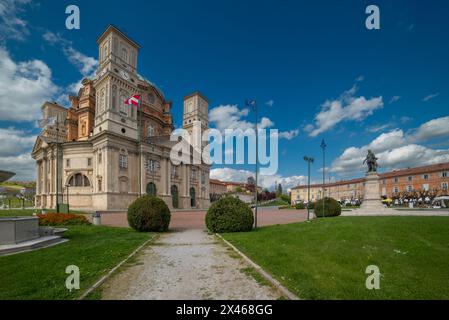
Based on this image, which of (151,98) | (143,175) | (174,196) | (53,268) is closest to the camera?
(53,268)

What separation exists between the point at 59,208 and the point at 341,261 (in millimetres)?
26656

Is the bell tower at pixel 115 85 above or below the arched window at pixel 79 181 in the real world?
above

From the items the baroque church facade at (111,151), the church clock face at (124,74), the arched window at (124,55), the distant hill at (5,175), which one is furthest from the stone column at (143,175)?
the distant hill at (5,175)

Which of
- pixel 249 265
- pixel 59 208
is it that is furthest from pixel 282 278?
pixel 59 208

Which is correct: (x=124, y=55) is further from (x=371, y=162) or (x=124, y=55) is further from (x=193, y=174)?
(x=371, y=162)

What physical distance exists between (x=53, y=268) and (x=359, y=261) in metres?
8.60

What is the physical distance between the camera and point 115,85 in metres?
39.5

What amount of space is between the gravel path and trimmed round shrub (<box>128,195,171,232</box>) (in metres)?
6.35

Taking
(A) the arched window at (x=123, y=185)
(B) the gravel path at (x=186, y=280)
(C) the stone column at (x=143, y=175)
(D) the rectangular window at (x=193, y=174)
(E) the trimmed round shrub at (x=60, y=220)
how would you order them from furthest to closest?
Result: 1. (D) the rectangular window at (x=193, y=174)
2. (C) the stone column at (x=143, y=175)
3. (A) the arched window at (x=123, y=185)
4. (E) the trimmed round shrub at (x=60, y=220)
5. (B) the gravel path at (x=186, y=280)

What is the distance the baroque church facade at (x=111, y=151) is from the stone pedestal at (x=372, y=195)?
3373 cm

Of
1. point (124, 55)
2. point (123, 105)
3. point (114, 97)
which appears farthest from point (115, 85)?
point (124, 55)

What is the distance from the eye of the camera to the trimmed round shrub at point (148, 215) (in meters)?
14.6

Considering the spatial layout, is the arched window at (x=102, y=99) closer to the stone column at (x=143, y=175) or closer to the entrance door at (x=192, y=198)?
the stone column at (x=143, y=175)
